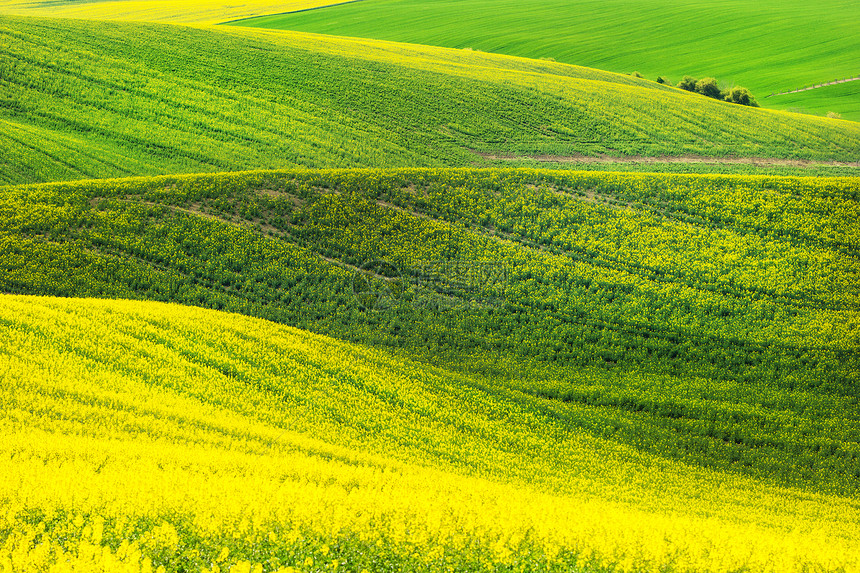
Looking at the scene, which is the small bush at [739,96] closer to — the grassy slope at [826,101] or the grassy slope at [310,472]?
the grassy slope at [826,101]

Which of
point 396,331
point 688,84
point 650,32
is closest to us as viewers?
point 396,331

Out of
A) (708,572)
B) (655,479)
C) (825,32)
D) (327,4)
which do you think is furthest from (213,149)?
(825,32)

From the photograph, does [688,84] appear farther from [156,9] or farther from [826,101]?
[156,9]

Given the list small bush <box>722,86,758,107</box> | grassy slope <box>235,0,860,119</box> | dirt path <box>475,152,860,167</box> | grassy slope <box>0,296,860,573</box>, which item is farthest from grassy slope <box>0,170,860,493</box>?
grassy slope <box>235,0,860,119</box>

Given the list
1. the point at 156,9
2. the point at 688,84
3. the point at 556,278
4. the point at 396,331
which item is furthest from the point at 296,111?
the point at 156,9

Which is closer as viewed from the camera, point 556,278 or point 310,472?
point 310,472
